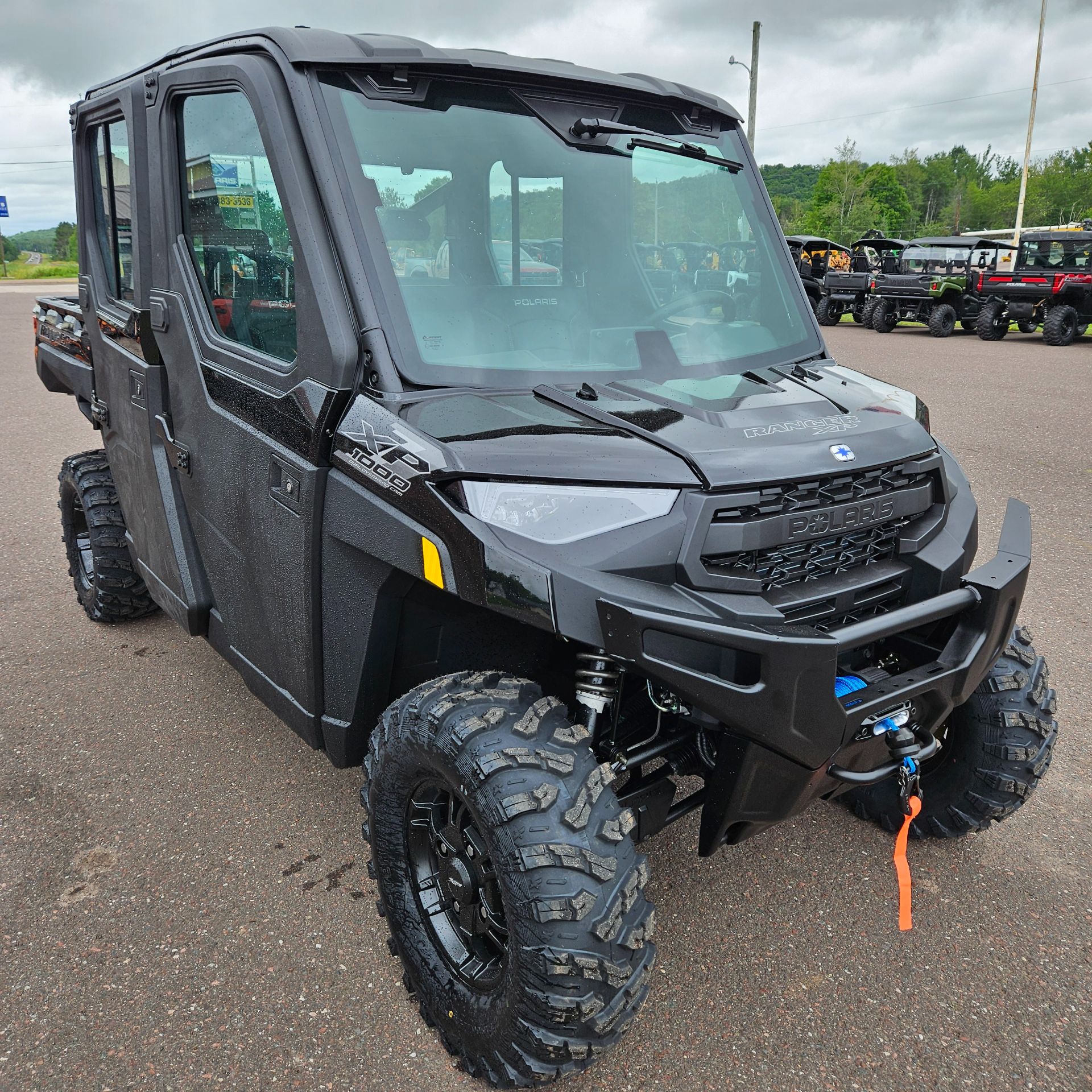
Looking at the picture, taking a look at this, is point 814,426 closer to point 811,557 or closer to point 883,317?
point 811,557

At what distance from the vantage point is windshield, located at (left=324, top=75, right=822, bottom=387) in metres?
2.33

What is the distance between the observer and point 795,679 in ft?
6.07

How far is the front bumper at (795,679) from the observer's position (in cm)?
184

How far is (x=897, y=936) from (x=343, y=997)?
1525 mm

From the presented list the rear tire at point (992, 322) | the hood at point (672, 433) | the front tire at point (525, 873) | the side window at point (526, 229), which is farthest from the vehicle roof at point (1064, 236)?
the front tire at point (525, 873)

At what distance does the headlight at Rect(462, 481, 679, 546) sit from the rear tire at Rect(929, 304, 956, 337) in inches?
791

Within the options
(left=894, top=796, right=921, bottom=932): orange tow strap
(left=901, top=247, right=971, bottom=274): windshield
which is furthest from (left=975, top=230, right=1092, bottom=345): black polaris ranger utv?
(left=894, top=796, right=921, bottom=932): orange tow strap

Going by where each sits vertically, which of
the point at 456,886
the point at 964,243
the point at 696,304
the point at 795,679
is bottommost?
the point at 456,886

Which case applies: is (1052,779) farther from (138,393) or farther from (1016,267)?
(1016,267)

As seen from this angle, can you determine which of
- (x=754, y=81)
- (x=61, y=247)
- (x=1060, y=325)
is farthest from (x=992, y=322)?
(x=61, y=247)

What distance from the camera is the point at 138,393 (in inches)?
131

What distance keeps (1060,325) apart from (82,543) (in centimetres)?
1838

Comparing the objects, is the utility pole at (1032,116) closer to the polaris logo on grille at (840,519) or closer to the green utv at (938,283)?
the green utv at (938,283)

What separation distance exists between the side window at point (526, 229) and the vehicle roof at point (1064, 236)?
60.3 ft
